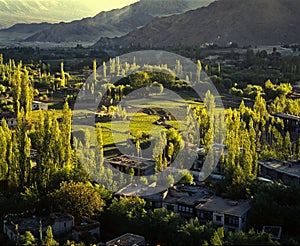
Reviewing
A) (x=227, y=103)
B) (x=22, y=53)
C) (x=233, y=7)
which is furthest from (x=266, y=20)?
(x=227, y=103)

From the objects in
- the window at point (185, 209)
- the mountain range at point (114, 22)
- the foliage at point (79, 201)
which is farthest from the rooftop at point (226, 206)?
the mountain range at point (114, 22)

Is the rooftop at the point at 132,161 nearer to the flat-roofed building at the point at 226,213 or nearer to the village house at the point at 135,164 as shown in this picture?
the village house at the point at 135,164

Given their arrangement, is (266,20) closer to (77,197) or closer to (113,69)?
(113,69)

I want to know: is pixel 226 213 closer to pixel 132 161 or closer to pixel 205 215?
pixel 205 215

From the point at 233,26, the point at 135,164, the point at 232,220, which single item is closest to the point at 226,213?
the point at 232,220

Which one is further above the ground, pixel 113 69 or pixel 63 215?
pixel 113 69

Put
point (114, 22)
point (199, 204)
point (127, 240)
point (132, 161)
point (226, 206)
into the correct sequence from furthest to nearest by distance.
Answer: point (114, 22)
point (132, 161)
point (199, 204)
point (226, 206)
point (127, 240)

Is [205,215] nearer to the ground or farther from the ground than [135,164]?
nearer to the ground
